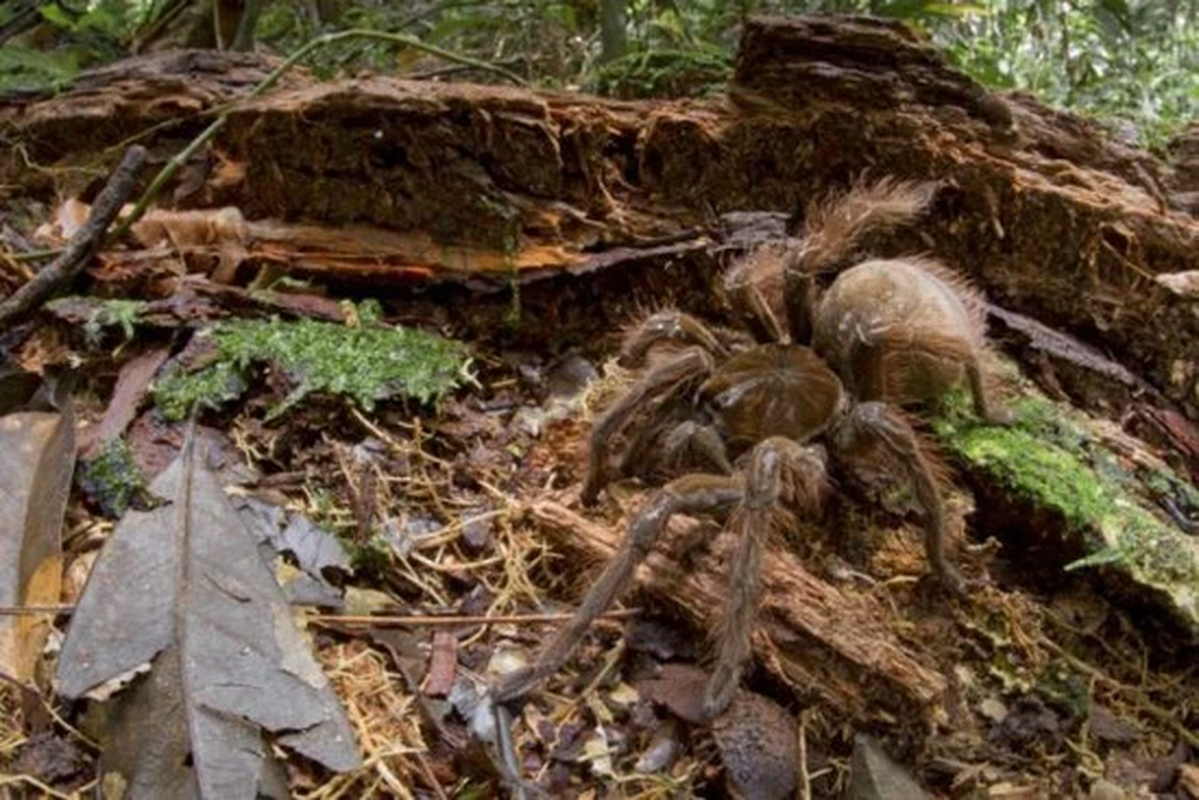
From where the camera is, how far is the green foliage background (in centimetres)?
366

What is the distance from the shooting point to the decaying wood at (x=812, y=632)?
2086 mm

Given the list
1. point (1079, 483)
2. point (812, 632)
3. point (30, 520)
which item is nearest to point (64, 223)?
point (30, 520)

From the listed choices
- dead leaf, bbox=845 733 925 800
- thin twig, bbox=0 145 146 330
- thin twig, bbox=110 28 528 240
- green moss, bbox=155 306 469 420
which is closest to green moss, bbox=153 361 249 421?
green moss, bbox=155 306 469 420

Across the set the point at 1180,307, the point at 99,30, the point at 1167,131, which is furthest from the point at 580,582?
the point at 99,30

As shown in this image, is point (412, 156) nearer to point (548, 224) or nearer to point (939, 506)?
point (548, 224)

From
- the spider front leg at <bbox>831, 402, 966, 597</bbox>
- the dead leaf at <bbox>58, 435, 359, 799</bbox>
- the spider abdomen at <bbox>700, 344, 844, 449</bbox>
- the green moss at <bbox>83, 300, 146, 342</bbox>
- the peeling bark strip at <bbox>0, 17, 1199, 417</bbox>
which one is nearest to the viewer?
the dead leaf at <bbox>58, 435, 359, 799</bbox>

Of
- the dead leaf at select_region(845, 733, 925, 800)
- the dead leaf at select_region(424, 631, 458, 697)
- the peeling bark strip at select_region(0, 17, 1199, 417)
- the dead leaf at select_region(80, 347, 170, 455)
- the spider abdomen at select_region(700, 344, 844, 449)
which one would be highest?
the peeling bark strip at select_region(0, 17, 1199, 417)

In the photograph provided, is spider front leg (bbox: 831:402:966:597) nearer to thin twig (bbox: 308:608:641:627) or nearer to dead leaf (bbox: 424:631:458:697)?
thin twig (bbox: 308:608:641:627)

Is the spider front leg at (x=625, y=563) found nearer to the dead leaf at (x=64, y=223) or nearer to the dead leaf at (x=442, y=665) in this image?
the dead leaf at (x=442, y=665)

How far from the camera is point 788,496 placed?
2.38 metres

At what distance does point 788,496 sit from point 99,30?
3118mm

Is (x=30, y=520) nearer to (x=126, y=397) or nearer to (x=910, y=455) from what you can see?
(x=126, y=397)

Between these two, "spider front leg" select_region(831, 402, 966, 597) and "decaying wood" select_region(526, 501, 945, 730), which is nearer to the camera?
"decaying wood" select_region(526, 501, 945, 730)

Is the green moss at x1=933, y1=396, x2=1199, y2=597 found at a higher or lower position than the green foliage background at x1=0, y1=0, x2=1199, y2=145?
lower
